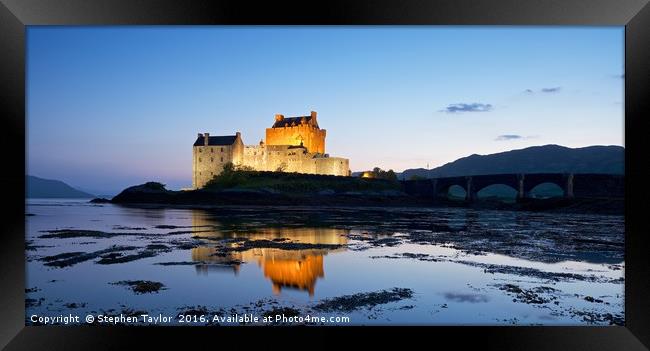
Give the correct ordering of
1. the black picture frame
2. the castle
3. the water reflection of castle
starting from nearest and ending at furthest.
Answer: the black picture frame
the water reflection of castle
the castle

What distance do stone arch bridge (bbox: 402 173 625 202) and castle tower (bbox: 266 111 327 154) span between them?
889 inches

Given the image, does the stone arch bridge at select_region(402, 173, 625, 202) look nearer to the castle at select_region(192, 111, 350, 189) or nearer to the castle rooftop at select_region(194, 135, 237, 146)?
the castle at select_region(192, 111, 350, 189)

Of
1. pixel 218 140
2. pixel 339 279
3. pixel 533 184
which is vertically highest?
pixel 218 140

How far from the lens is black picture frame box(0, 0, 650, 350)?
5867mm

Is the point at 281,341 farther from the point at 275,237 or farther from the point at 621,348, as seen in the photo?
the point at 275,237

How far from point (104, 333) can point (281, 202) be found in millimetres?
56244

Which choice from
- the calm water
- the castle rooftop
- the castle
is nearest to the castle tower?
the castle

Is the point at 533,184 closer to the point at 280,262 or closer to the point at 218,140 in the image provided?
the point at 218,140

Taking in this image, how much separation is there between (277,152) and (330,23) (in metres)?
82.9

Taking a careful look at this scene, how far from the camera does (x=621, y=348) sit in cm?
580

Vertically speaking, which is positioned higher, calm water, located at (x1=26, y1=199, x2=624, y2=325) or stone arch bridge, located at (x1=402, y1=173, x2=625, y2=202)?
stone arch bridge, located at (x1=402, y1=173, x2=625, y2=202)

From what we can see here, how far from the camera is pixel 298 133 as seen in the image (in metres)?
94.9

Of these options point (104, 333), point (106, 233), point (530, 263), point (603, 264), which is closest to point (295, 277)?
point (104, 333)

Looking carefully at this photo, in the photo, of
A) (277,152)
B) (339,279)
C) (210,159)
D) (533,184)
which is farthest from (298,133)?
(339,279)
